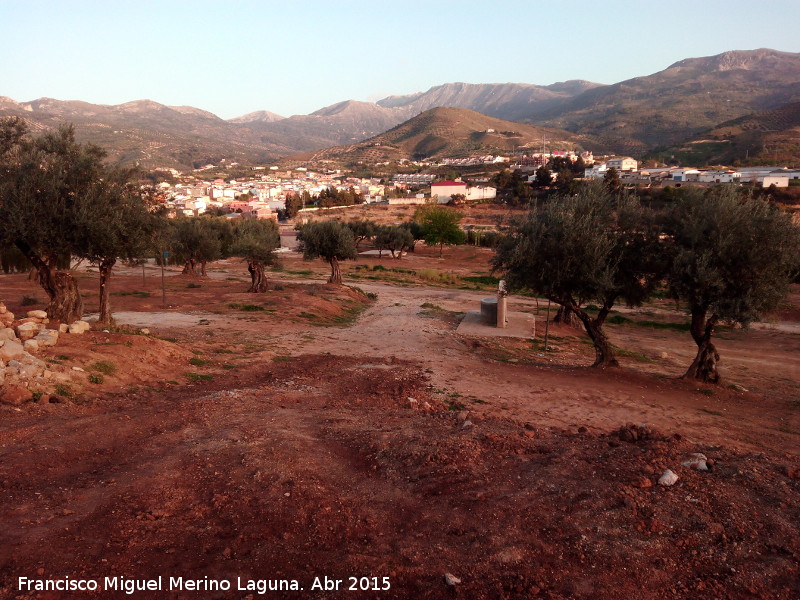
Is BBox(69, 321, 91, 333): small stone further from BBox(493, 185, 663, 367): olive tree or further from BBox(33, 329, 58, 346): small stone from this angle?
BBox(493, 185, 663, 367): olive tree

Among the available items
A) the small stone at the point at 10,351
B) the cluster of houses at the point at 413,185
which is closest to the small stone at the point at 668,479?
the small stone at the point at 10,351

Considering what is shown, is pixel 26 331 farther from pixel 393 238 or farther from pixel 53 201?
pixel 393 238

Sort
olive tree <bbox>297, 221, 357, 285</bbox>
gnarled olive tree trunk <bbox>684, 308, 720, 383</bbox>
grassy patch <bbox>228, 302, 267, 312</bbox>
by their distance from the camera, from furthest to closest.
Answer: olive tree <bbox>297, 221, 357, 285</bbox>
grassy patch <bbox>228, 302, 267, 312</bbox>
gnarled olive tree trunk <bbox>684, 308, 720, 383</bbox>

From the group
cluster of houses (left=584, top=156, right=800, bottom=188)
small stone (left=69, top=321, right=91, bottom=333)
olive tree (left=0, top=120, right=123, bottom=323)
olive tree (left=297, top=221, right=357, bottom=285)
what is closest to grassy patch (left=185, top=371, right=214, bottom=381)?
small stone (left=69, top=321, right=91, bottom=333)

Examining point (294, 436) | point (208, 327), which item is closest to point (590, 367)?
point (294, 436)

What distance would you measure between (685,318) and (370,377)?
23.5m

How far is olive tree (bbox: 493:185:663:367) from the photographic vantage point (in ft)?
45.9

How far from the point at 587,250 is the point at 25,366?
41.4 feet

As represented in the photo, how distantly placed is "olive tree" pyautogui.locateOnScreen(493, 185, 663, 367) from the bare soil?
9.52 ft

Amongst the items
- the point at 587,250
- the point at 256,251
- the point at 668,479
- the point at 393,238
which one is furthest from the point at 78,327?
the point at 393,238

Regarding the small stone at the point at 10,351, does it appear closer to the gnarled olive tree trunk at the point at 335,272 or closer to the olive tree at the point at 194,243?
the gnarled olive tree trunk at the point at 335,272

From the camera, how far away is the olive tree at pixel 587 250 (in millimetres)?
14000

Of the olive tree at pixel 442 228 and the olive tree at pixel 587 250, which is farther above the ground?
the olive tree at pixel 587 250

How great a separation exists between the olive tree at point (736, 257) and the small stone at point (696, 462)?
7.19 metres
